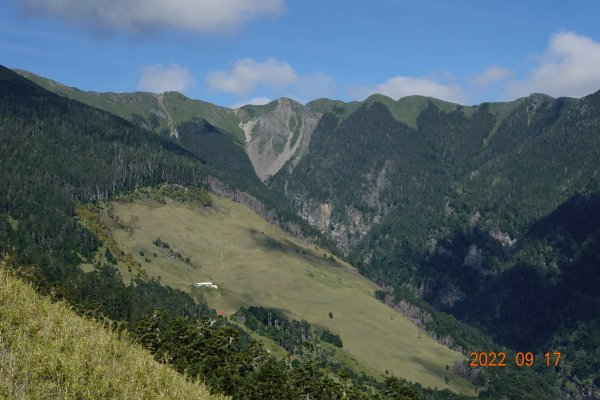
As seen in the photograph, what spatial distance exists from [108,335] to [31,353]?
1683cm

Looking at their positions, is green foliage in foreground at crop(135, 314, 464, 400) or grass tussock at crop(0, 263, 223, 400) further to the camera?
green foliage in foreground at crop(135, 314, 464, 400)

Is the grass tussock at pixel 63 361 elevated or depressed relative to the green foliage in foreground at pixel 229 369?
elevated

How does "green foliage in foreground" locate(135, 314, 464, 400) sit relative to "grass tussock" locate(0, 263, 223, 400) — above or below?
below

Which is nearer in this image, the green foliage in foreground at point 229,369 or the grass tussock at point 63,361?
the grass tussock at point 63,361

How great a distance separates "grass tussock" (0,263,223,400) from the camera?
49.5 meters

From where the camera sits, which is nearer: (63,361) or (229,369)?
(63,361)

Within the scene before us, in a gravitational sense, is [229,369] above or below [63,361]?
below

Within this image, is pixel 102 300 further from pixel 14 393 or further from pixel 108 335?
pixel 14 393

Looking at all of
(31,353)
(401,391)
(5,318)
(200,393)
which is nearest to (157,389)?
(200,393)

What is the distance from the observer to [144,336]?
385 feet

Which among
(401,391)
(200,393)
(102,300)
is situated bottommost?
(102,300)

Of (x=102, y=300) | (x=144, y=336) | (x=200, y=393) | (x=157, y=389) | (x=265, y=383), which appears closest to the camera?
(x=157, y=389)

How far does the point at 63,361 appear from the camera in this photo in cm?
5206

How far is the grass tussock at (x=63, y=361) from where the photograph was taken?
49500 millimetres
